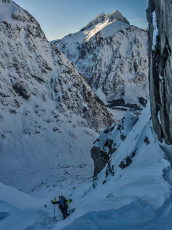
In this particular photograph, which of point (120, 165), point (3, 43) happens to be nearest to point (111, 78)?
point (3, 43)

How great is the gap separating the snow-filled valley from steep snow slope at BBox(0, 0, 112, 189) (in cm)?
16

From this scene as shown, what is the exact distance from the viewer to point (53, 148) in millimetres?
38219

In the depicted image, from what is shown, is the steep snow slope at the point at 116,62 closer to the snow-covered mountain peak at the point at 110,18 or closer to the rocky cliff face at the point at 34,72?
the snow-covered mountain peak at the point at 110,18

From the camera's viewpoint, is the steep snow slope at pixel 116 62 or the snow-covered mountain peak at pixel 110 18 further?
the snow-covered mountain peak at pixel 110 18

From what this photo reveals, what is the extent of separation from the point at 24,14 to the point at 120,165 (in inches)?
2166

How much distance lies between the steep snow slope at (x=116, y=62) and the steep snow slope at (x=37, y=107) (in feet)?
122

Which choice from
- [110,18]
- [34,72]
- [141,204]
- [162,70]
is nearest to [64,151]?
[34,72]

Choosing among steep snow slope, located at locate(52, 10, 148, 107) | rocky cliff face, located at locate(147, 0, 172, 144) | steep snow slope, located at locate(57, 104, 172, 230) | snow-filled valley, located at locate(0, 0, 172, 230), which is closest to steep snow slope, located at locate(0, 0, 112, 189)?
snow-filled valley, located at locate(0, 0, 172, 230)

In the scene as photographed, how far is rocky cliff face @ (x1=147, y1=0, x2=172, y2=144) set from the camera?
27.4 feet

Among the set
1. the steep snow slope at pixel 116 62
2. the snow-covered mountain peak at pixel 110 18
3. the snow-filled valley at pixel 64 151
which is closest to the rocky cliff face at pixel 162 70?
the snow-filled valley at pixel 64 151

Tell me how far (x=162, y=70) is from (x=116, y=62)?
89.7 m

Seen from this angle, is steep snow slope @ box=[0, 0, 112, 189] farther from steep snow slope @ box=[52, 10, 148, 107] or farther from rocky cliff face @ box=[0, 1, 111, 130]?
steep snow slope @ box=[52, 10, 148, 107]

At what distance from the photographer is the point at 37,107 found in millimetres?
45312

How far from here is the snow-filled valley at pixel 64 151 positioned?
6266 mm
